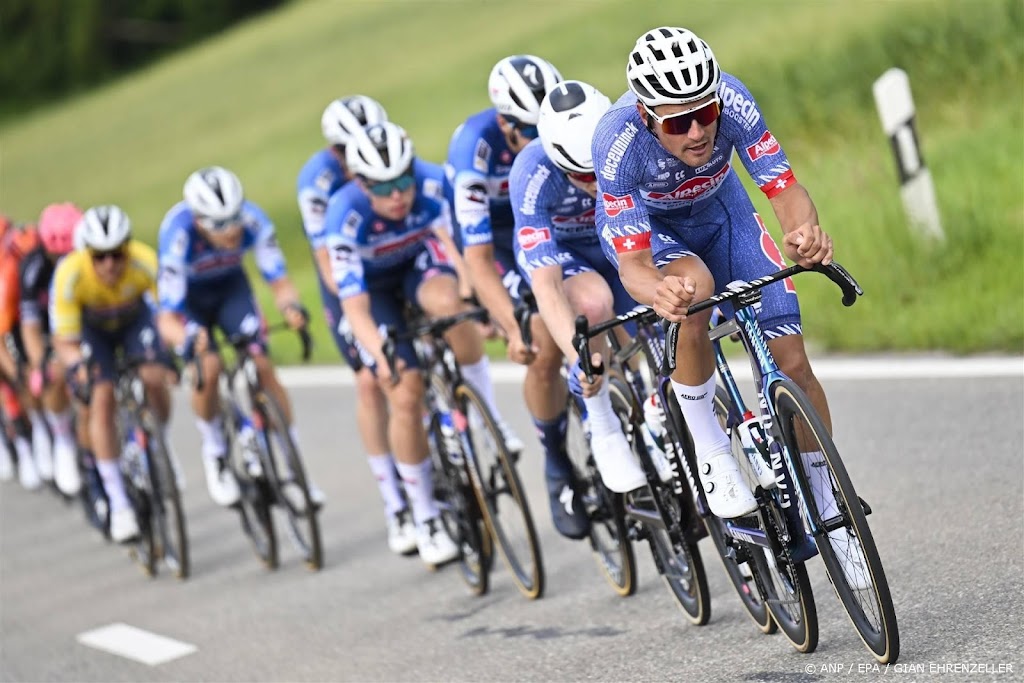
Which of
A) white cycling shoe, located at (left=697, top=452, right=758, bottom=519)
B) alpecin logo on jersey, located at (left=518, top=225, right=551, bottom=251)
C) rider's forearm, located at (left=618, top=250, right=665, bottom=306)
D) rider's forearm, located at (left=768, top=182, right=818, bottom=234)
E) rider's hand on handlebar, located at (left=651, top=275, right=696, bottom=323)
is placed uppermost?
alpecin logo on jersey, located at (left=518, top=225, right=551, bottom=251)

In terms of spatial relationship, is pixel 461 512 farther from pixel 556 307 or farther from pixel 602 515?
pixel 556 307

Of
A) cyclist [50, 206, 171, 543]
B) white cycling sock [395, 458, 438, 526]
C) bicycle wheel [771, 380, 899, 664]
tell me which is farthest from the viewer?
cyclist [50, 206, 171, 543]

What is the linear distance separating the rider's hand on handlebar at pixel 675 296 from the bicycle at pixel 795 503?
4.4 inches

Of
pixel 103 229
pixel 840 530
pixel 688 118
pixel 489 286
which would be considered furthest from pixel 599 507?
pixel 103 229

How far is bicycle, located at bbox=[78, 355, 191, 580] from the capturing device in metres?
9.33

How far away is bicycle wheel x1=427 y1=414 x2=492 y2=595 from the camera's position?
7.49 meters

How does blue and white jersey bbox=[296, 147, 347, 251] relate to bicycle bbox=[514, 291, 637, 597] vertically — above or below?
above

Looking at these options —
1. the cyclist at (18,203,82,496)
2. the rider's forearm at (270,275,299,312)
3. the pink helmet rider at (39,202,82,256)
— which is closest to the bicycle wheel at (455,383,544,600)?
the rider's forearm at (270,275,299,312)

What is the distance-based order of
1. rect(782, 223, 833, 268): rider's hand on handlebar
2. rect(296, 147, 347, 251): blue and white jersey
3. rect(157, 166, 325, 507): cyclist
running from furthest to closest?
1. rect(296, 147, 347, 251): blue and white jersey
2. rect(157, 166, 325, 507): cyclist
3. rect(782, 223, 833, 268): rider's hand on handlebar

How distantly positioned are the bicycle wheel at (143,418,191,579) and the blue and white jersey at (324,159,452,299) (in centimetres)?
214

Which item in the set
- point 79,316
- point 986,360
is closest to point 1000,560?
point 986,360

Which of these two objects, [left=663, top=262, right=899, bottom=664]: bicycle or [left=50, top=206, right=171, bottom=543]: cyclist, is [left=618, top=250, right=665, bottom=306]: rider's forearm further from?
[left=50, top=206, right=171, bottom=543]: cyclist

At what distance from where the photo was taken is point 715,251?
17.6 ft

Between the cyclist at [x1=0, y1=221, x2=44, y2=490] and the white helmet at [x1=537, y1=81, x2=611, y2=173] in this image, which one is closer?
the white helmet at [x1=537, y1=81, x2=611, y2=173]
